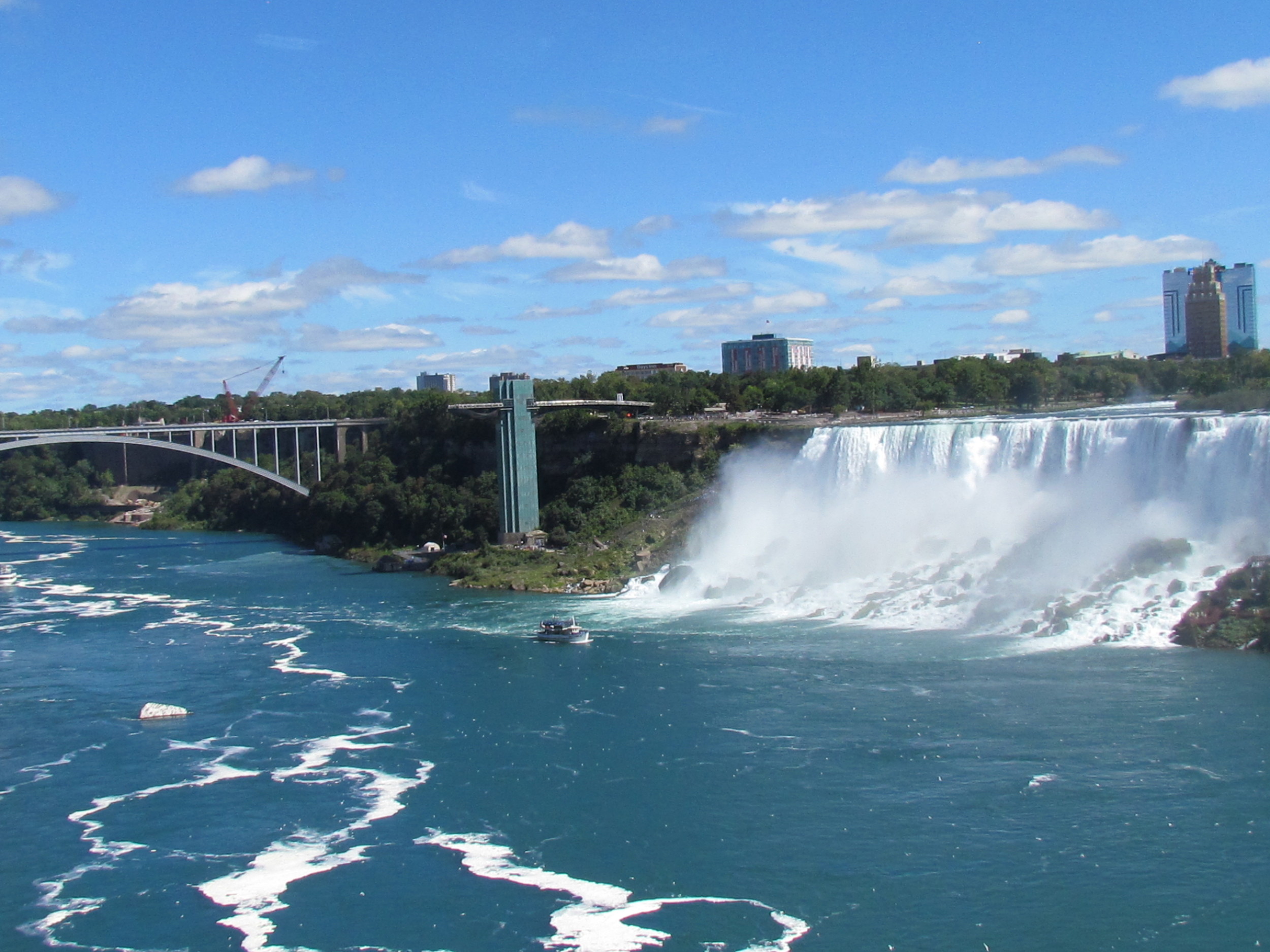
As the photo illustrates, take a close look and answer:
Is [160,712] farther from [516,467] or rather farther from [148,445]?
[148,445]

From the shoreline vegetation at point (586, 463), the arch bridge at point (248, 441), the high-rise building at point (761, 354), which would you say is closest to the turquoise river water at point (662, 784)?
the shoreline vegetation at point (586, 463)

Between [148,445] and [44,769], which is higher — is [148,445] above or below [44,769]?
above

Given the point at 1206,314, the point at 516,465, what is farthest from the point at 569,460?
the point at 1206,314

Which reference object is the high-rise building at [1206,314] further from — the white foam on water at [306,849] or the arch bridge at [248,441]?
the white foam on water at [306,849]

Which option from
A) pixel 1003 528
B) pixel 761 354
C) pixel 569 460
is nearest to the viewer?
pixel 1003 528

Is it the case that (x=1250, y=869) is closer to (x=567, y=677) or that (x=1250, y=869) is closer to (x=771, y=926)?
(x=771, y=926)

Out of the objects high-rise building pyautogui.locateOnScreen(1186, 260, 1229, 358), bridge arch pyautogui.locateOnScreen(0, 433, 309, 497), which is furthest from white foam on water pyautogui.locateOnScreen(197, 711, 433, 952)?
high-rise building pyautogui.locateOnScreen(1186, 260, 1229, 358)

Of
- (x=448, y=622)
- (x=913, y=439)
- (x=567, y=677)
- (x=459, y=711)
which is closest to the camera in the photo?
(x=459, y=711)

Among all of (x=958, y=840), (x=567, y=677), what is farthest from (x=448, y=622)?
(x=958, y=840)
